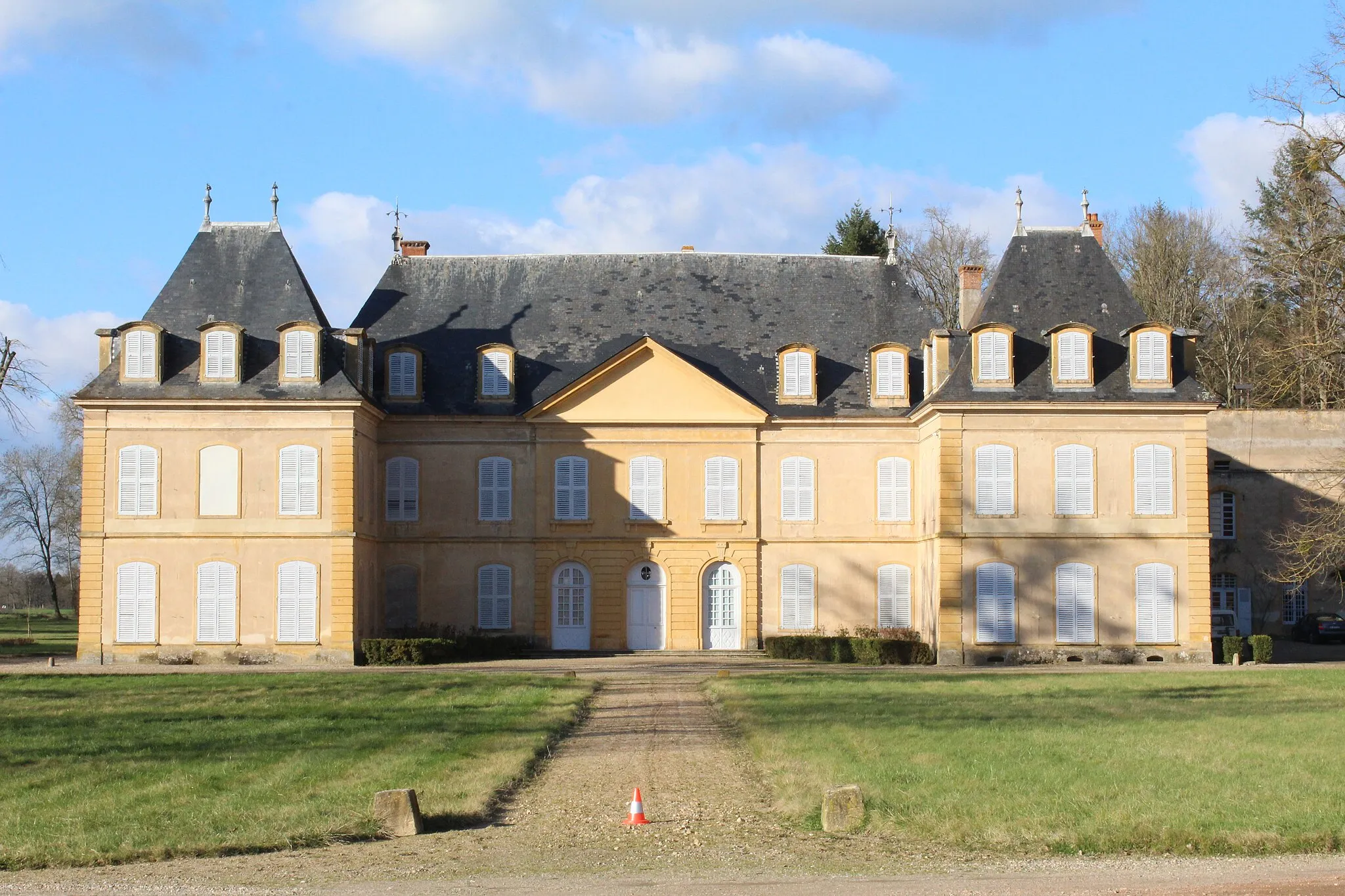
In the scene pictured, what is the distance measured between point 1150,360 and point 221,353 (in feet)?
65.1

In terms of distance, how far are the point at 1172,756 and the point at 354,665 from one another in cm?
1951

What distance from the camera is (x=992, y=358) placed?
31625 mm

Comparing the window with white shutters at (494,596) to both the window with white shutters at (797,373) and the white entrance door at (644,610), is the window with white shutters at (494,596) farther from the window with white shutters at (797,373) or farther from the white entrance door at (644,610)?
the window with white shutters at (797,373)

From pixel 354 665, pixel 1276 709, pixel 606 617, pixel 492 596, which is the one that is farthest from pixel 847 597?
pixel 1276 709

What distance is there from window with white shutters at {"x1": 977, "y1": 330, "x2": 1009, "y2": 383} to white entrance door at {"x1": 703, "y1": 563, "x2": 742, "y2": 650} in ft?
24.0

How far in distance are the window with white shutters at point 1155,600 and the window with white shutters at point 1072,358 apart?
4310mm

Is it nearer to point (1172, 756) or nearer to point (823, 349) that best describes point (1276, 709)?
point (1172, 756)

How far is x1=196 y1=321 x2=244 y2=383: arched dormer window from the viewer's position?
102 feet

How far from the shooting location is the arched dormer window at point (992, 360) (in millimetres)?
31594

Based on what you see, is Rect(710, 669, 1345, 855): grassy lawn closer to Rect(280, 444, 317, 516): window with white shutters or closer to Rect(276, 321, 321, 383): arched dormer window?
Rect(280, 444, 317, 516): window with white shutters

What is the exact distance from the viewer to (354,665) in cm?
3031

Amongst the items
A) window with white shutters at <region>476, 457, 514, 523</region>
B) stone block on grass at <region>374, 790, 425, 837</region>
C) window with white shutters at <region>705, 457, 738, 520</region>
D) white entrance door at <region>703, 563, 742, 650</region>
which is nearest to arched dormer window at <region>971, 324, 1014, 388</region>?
window with white shutters at <region>705, 457, 738, 520</region>

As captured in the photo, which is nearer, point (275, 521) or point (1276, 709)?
point (1276, 709)

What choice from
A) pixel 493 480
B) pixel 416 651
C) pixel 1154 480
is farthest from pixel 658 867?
pixel 493 480
